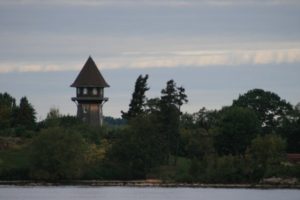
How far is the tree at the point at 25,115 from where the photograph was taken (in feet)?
441

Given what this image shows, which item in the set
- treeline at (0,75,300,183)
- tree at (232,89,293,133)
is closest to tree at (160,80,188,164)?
treeline at (0,75,300,183)

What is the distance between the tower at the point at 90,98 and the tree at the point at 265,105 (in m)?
19.7

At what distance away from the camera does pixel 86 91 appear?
459 feet

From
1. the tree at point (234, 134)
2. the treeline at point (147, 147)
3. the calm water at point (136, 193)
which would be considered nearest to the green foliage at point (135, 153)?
the treeline at point (147, 147)

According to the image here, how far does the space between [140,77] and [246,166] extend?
2912cm

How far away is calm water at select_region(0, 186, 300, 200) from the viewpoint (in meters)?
93.9

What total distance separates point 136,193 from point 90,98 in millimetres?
39285

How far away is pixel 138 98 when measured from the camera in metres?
137

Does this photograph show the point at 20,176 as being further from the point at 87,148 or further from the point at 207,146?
the point at 207,146

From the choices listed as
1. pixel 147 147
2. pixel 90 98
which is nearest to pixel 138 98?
pixel 90 98

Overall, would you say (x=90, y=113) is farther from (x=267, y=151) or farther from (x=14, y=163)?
(x=267, y=151)

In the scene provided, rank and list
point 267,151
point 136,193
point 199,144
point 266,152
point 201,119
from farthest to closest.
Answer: point 201,119 < point 199,144 < point 267,151 < point 266,152 < point 136,193

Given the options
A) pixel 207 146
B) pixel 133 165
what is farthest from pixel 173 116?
pixel 133 165

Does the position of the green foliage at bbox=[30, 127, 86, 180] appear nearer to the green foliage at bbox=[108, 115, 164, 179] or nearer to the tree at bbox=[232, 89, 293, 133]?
the green foliage at bbox=[108, 115, 164, 179]
